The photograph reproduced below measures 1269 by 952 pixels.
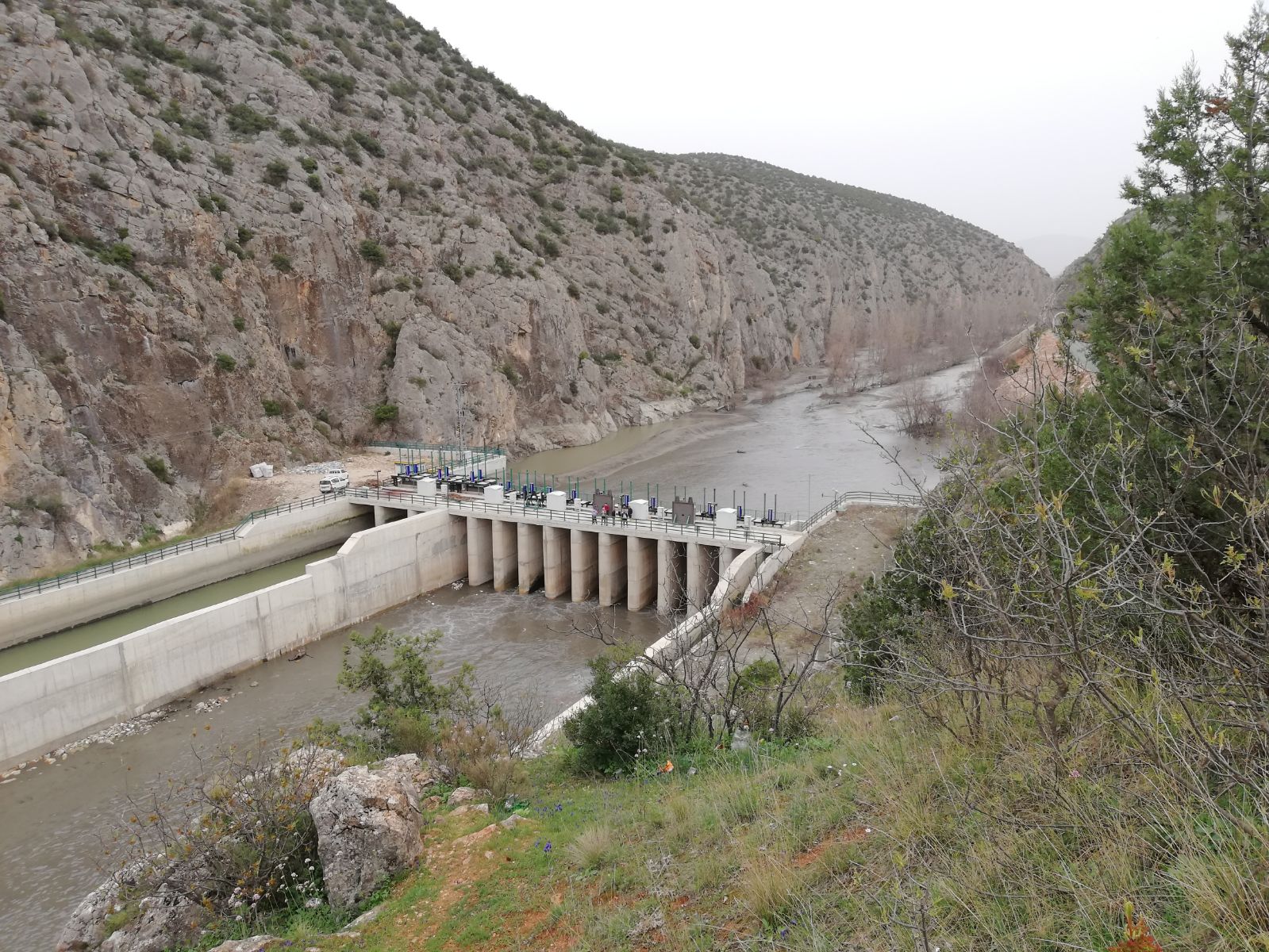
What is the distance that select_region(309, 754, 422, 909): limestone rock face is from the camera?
24.9 ft

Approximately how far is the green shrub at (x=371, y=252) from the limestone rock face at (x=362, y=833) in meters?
47.5

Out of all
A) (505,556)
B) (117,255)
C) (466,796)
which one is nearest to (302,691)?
(505,556)

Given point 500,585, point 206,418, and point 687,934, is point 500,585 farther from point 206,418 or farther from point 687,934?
point 687,934

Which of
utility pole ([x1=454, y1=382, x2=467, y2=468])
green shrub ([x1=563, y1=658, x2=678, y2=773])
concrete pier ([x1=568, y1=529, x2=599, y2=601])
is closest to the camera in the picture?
green shrub ([x1=563, y1=658, x2=678, y2=773])

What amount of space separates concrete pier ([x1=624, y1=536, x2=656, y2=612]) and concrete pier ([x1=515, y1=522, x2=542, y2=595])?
3.42 metres

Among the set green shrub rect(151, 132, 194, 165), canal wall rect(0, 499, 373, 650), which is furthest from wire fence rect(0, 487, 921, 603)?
green shrub rect(151, 132, 194, 165)

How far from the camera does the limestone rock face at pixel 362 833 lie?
7.58 meters

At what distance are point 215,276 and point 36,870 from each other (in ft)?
109

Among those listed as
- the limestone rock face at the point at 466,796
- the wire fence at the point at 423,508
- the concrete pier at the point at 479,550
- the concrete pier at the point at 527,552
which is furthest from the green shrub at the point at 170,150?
the limestone rock face at the point at 466,796

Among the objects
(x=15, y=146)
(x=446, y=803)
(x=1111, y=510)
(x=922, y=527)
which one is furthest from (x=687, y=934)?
(x=15, y=146)

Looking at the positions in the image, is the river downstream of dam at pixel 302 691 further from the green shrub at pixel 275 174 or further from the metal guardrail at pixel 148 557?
the green shrub at pixel 275 174

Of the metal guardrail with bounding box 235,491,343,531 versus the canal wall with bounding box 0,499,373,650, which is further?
the metal guardrail with bounding box 235,491,343,531

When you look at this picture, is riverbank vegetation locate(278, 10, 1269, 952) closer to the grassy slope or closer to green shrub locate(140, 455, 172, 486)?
the grassy slope

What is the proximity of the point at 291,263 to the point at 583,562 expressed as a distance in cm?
2850
